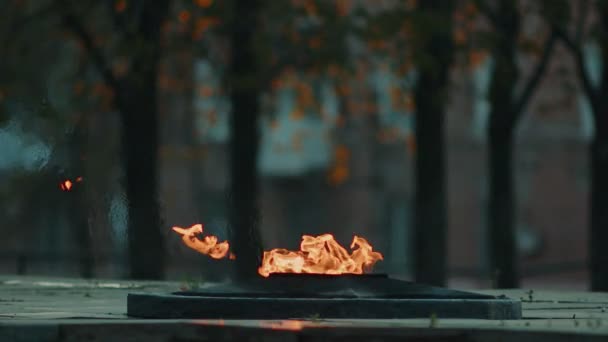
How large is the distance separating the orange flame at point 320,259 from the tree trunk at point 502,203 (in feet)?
40.9

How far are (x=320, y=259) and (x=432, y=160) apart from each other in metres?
12.7

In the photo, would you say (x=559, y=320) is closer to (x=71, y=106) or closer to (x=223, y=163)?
(x=71, y=106)

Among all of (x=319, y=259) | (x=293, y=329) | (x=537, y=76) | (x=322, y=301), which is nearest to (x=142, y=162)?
(x=537, y=76)

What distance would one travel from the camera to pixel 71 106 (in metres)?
29.4

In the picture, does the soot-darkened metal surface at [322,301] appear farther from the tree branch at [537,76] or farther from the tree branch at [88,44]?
the tree branch at [88,44]

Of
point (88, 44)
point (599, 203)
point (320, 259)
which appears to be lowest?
point (320, 259)

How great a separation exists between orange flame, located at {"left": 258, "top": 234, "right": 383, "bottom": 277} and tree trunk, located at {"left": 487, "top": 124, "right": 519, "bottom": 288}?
12.5 m

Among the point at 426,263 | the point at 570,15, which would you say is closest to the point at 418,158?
the point at 426,263

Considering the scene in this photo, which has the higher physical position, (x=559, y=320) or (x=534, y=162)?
(x=534, y=162)

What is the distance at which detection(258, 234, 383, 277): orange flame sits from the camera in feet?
43.5

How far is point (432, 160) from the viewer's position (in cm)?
2583

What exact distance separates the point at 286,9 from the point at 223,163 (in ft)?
77.7

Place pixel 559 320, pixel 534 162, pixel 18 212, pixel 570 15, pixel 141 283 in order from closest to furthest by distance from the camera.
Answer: pixel 559 320, pixel 141 283, pixel 570 15, pixel 18 212, pixel 534 162

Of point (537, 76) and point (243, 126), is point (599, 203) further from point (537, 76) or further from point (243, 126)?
point (243, 126)
